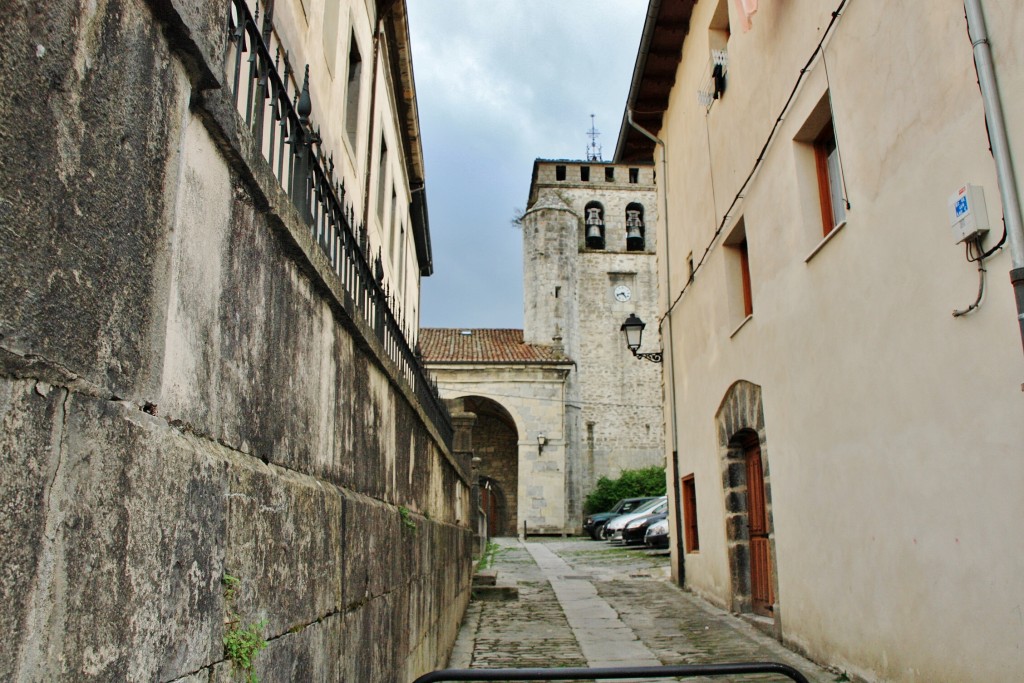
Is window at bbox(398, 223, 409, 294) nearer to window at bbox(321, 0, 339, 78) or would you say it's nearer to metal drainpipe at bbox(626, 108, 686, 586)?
metal drainpipe at bbox(626, 108, 686, 586)

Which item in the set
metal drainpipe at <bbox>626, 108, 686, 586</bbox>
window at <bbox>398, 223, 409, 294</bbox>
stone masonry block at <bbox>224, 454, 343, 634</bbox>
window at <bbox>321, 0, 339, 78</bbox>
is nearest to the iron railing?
stone masonry block at <bbox>224, 454, 343, 634</bbox>

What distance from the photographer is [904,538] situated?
16.4 feet

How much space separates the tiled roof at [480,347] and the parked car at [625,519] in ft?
27.0

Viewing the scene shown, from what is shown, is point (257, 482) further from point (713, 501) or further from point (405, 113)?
point (405, 113)

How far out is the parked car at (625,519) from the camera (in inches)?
808

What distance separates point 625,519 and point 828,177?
630 inches

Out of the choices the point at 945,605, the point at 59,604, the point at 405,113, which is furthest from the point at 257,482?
the point at 405,113

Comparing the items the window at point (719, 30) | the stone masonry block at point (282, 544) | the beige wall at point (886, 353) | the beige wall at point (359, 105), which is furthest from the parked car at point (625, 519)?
the stone masonry block at point (282, 544)

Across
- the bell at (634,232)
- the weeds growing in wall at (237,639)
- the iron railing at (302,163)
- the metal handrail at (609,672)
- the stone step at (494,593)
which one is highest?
the bell at (634,232)

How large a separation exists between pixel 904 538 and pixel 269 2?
5906mm

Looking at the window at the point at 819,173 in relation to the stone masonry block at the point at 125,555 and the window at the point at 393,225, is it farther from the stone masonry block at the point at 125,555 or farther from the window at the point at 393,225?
the window at the point at 393,225

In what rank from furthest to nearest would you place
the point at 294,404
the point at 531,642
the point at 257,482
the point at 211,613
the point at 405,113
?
1. the point at 405,113
2. the point at 531,642
3. the point at 294,404
4. the point at 257,482
5. the point at 211,613

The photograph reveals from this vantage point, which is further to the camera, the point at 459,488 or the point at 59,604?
the point at 459,488

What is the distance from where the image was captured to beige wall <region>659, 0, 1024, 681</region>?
4.07 metres
